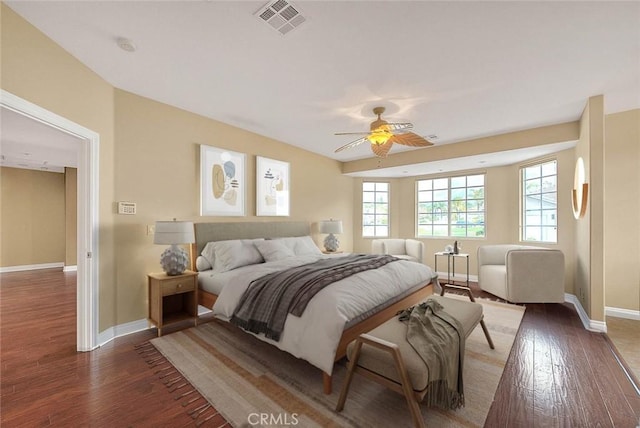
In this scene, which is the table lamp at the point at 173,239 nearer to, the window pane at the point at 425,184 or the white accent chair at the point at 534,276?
the white accent chair at the point at 534,276

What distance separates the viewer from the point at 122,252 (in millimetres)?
2979

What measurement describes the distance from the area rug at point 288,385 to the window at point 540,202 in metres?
2.85

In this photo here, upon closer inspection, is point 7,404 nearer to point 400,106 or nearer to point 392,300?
point 392,300

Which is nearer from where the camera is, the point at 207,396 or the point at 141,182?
the point at 207,396

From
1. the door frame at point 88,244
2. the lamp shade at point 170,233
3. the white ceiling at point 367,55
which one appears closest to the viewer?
the white ceiling at point 367,55

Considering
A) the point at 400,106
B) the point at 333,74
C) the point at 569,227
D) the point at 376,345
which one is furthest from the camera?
the point at 569,227

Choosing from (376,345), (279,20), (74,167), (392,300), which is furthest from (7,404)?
(74,167)

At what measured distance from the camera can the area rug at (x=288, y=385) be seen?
67.7 inches

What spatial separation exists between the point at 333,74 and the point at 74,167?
24.3ft

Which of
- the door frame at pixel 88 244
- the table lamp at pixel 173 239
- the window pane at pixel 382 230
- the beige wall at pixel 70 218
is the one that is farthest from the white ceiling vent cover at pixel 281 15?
the beige wall at pixel 70 218

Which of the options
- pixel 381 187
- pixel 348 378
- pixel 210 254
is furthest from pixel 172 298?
pixel 381 187

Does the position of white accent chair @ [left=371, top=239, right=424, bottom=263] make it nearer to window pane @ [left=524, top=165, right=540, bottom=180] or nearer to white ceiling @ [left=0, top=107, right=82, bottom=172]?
window pane @ [left=524, top=165, right=540, bottom=180]

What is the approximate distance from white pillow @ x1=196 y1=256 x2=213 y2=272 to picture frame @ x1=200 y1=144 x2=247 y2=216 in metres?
0.65

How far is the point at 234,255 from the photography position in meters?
3.51
